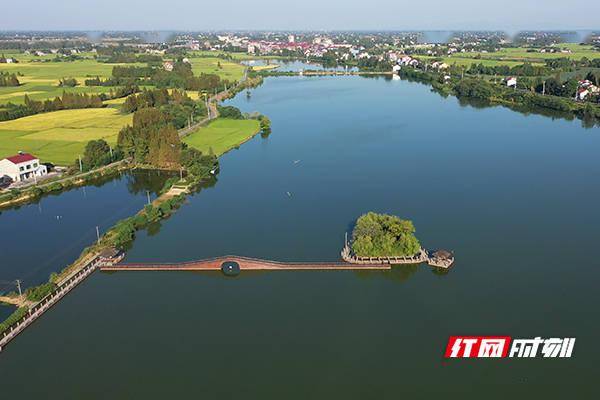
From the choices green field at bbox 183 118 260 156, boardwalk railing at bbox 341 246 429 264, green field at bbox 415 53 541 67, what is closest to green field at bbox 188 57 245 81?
green field at bbox 183 118 260 156

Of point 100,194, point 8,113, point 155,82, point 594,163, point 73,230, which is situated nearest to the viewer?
point 73,230

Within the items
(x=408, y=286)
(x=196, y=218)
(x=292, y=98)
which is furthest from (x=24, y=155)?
(x=292, y=98)

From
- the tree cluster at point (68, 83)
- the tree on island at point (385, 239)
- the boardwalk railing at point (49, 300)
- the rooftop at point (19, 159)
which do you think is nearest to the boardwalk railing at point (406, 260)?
the tree on island at point (385, 239)

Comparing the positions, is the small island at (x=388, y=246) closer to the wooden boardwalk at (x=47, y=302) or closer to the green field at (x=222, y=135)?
the wooden boardwalk at (x=47, y=302)

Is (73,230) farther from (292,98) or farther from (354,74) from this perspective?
(354,74)

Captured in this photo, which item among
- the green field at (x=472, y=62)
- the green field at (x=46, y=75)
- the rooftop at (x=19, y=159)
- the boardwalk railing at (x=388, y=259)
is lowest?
the boardwalk railing at (x=388, y=259)

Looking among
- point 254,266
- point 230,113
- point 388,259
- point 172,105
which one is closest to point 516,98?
point 230,113

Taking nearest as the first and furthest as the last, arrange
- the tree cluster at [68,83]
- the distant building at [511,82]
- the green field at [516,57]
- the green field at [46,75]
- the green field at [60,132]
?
the green field at [60,132]
the green field at [46,75]
the tree cluster at [68,83]
the distant building at [511,82]
the green field at [516,57]
